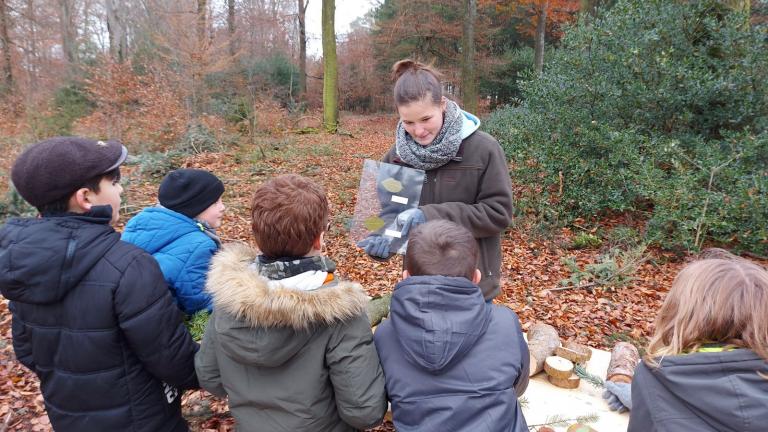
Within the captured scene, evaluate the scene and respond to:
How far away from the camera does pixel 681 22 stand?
6121 mm

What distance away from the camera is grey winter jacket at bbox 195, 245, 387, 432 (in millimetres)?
1522

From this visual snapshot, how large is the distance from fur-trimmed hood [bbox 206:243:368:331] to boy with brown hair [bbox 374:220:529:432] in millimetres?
200

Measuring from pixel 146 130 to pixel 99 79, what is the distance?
1.37 m

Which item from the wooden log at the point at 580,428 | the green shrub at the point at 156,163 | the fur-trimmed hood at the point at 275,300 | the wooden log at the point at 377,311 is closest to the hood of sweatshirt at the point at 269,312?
the fur-trimmed hood at the point at 275,300

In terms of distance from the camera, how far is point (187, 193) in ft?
7.29

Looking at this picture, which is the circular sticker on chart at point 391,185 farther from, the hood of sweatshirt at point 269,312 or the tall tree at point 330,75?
the tall tree at point 330,75

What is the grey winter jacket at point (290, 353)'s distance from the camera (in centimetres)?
152

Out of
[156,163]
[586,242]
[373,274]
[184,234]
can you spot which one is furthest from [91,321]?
[156,163]

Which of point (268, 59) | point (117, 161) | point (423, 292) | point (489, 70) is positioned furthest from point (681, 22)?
point (268, 59)

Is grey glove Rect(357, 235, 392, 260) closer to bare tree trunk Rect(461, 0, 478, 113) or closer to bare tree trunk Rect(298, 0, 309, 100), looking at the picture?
bare tree trunk Rect(461, 0, 478, 113)

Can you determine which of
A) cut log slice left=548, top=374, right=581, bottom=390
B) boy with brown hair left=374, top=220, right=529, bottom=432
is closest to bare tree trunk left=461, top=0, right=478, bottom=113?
A: cut log slice left=548, top=374, right=581, bottom=390

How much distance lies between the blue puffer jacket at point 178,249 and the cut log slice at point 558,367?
2.01 meters

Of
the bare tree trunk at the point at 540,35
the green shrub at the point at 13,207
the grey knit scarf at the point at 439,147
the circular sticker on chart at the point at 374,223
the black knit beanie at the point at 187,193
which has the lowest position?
the green shrub at the point at 13,207

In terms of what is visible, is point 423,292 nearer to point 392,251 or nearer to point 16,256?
point 392,251
